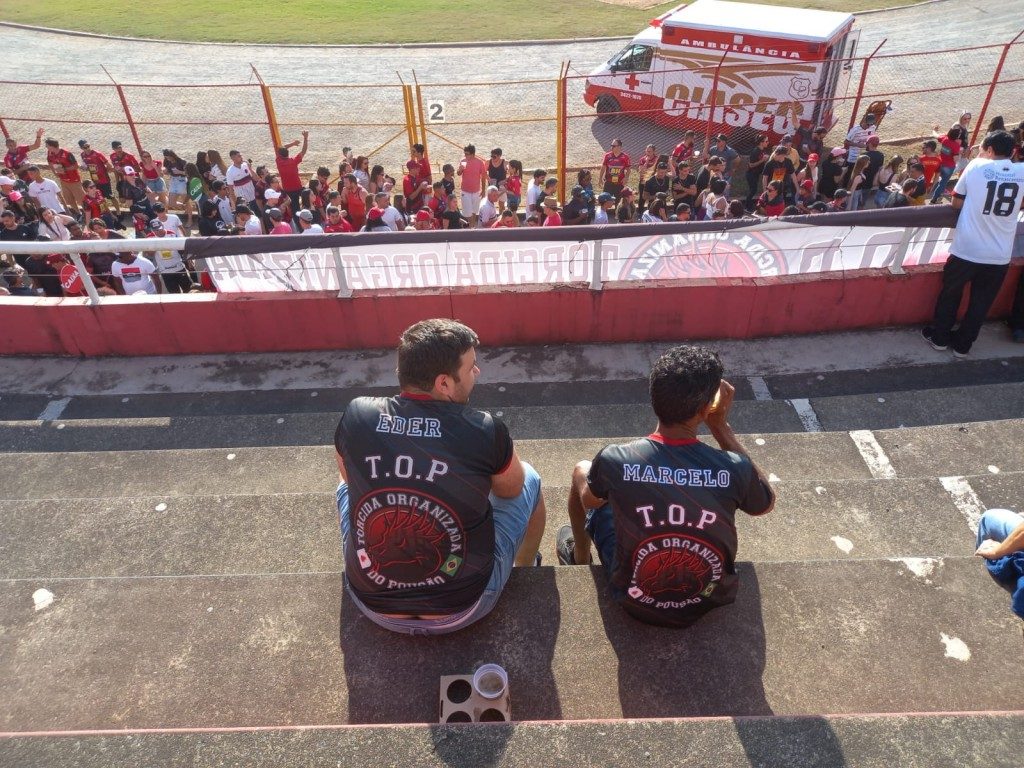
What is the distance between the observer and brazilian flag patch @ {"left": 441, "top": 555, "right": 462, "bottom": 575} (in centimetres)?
289

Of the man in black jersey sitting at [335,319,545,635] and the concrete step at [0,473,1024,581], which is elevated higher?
the man in black jersey sitting at [335,319,545,635]

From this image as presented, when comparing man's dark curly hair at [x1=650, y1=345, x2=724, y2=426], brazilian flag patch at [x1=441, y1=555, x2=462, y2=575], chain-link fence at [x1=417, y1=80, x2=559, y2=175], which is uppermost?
man's dark curly hair at [x1=650, y1=345, x2=724, y2=426]

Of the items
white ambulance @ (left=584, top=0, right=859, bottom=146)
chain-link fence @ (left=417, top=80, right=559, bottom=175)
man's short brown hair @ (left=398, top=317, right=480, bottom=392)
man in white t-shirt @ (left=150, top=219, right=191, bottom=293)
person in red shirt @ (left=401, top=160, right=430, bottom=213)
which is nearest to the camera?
man's short brown hair @ (left=398, top=317, right=480, bottom=392)

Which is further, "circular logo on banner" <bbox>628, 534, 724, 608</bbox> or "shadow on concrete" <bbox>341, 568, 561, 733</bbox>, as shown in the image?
"shadow on concrete" <bbox>341, 568, 561, 733</bbox>

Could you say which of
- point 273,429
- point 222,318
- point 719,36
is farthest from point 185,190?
point 719,36

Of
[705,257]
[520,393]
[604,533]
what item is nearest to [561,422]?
[520,393]

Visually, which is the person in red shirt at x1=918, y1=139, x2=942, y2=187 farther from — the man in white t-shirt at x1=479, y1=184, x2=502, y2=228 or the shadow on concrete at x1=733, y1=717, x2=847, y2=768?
the shadow on concrete at x1=733, y1=717, x2=847, y2=768

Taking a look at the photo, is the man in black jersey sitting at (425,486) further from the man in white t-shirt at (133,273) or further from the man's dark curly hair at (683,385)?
the man in white t-shirt at (133,273)

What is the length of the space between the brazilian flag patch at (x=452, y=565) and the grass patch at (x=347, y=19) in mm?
25893

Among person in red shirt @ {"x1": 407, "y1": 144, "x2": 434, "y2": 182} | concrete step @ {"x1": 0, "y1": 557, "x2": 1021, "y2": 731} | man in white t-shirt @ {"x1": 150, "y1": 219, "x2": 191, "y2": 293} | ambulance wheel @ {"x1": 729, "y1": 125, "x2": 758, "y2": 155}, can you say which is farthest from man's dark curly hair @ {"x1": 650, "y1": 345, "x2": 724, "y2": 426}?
ambulance wheel @ {"x1": 729, "y1": 125, "x2": 758, "y2": 155}

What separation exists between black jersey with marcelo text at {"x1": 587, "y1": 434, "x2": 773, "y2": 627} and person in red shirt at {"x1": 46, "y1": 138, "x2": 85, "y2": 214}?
45.6ft

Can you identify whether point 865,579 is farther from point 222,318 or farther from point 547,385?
point 222,318

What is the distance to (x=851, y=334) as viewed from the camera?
6.46 metres

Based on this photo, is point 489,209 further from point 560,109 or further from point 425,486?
point 425,486
